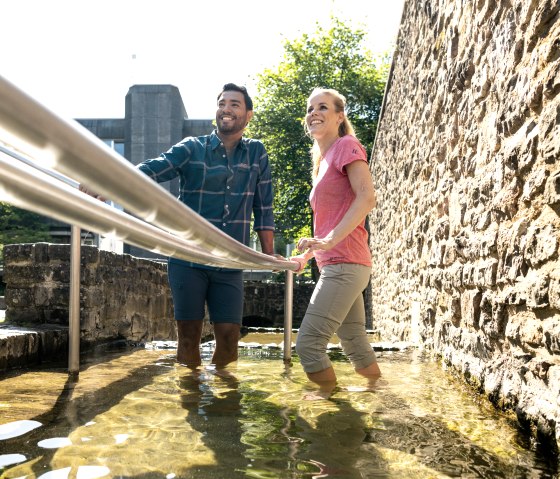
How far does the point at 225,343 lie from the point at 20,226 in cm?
1657

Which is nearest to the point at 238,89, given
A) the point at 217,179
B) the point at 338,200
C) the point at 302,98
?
the point at 217,179

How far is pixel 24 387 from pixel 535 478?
83.4 inches

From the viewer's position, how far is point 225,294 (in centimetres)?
347

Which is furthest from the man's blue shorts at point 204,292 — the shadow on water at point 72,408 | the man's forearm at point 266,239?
the shadow on water at point 72,408

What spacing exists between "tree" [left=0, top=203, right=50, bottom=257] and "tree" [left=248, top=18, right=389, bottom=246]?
22.4 feet

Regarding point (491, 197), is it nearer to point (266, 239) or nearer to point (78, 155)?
point (266, 239)

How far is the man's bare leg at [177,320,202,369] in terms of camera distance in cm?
349

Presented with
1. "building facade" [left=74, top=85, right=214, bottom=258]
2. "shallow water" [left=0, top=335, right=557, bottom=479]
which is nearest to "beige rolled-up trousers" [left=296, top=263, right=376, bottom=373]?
"shallow water" [left=0, top=335, right=557, bottom=479]

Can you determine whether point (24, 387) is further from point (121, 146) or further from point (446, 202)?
point (121, 146)

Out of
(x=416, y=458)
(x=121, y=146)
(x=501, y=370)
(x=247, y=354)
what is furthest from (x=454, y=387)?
(x=121, y=146)

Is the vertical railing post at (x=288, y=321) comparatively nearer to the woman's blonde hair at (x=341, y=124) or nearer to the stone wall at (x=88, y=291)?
the woman's blonde hair at (x=341, y=124)

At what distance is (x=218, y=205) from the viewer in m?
3.49

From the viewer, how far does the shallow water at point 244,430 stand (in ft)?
5.77

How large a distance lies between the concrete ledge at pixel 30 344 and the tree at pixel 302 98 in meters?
15.7
